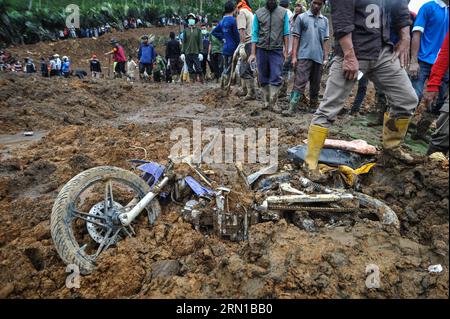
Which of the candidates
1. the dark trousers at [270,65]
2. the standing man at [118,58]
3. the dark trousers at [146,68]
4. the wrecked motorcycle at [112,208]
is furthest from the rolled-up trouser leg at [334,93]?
the standing man at [118,58]

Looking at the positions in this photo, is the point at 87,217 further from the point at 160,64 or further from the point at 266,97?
the point at 160,64

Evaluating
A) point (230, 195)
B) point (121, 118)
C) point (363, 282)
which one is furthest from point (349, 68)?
point (121, 118)

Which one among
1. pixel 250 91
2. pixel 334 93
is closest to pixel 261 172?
pixel 334 93

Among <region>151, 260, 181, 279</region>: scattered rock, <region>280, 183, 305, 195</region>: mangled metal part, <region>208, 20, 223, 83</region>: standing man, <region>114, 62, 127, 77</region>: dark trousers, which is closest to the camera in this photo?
<region>151, 260, 181, 279</region>: scattered rock

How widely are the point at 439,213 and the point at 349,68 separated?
1.38 meters

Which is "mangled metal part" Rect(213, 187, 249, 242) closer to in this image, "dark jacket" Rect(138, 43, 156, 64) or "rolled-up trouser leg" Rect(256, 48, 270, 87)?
"rolled-up trouser leg" Rect(256, 48, 270, 87)

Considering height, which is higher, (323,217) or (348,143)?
(348,143)

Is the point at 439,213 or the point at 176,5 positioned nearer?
the point at 439,213

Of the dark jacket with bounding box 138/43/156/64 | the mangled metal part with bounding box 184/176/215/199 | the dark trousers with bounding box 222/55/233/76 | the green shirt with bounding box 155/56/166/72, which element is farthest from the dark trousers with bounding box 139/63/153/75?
the mangled metal part with bounding box 184/176/215/199

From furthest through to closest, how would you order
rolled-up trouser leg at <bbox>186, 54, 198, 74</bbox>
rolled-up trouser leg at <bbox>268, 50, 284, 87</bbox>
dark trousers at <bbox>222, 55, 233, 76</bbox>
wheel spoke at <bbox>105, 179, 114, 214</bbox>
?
1. rolled-up trouser leg at <bbox>186, 54, 198, 74</bbox>
2. dark trousers at <bbox>222, 55, 233, 76</bbox>
3. rolled-up trouser leg at <bbox>268, 50, 284, 87</bbox>
4. wheel spoke at <bbox>105, 179, 114, 214</bbox>

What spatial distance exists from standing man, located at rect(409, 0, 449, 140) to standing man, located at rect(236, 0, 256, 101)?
309cm

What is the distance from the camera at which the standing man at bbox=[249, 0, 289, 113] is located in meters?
5.82

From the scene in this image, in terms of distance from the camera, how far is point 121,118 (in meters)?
6.96
